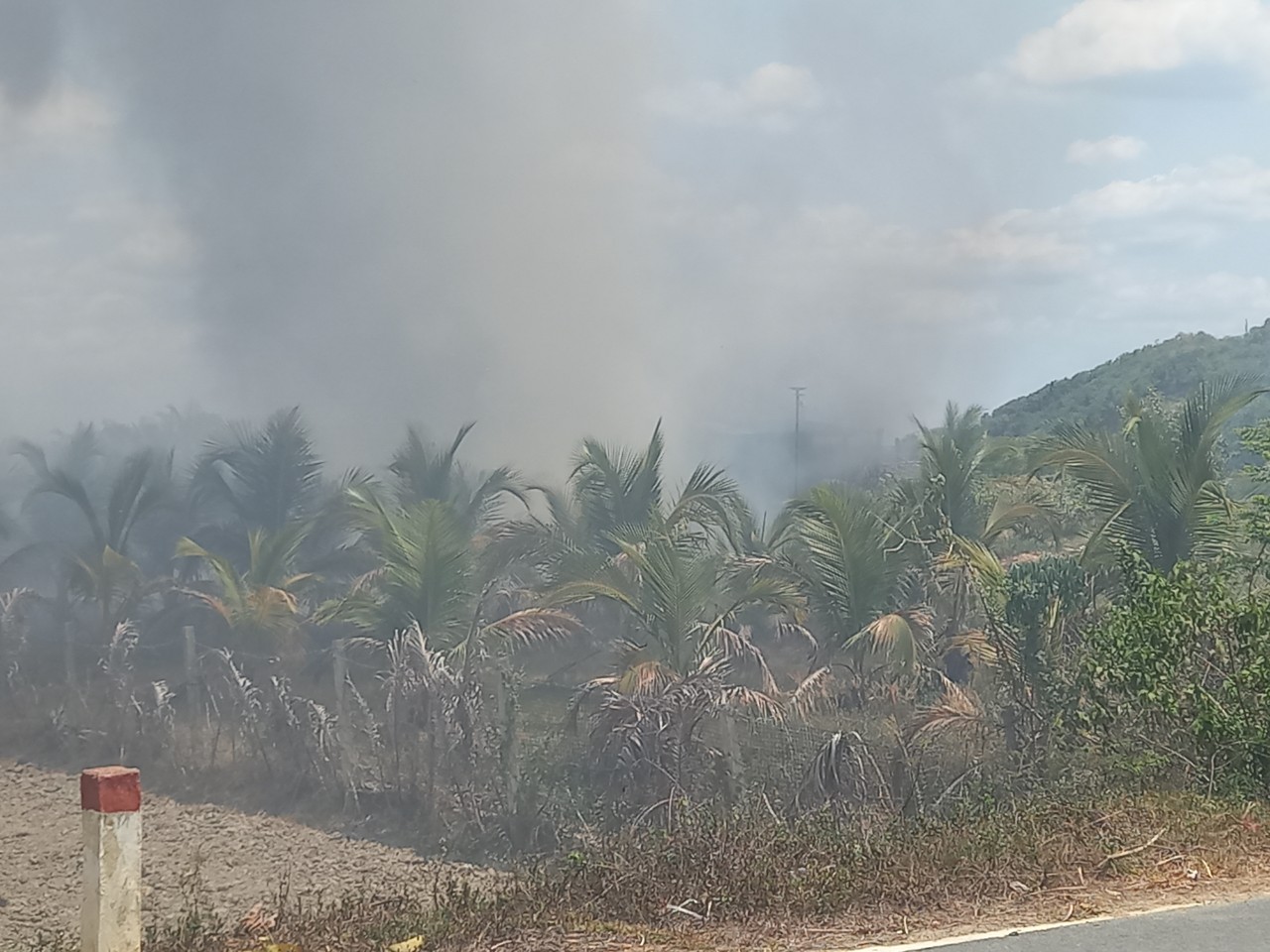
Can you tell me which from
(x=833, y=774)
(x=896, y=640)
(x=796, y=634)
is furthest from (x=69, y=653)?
(x=833, y=774)

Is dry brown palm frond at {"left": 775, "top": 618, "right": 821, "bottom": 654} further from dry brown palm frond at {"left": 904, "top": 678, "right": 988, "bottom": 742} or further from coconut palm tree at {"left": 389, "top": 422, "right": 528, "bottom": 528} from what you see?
coconut palm tree at {"left": 389, "top": 422, "right": 528, "bottom": 528}

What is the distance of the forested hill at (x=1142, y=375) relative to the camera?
55.3 meters

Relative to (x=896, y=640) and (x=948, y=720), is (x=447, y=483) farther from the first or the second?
(x=948, y=720)

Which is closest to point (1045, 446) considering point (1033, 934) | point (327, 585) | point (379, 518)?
point (379, 518)

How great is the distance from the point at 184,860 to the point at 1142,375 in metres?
53.2

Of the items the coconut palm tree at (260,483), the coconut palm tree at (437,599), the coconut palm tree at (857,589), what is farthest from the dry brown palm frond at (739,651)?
the coconut palm tree at (260,483)

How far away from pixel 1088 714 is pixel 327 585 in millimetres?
13666

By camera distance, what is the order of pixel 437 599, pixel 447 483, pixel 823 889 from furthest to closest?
pixel 447 483 → pixel 437 599 → pixel 823 889

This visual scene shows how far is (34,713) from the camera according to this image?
797 inches

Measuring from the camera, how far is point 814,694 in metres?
15.1

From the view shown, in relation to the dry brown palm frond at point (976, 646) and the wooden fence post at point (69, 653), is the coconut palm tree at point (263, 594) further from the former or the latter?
the dry brown palm frond at point (976, 646)

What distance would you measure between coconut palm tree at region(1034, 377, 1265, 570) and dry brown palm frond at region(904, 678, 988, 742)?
188 centimetres

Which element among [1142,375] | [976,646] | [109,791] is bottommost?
[976,646]

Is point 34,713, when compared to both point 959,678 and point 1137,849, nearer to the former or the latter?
point 959,678
